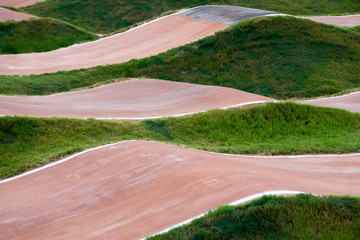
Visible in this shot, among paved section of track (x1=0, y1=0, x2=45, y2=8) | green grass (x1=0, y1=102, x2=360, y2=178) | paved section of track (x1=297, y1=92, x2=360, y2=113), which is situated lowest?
paved section of track (x1=297, y1=92, x2=360, y2=113)

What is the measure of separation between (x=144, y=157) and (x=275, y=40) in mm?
13669

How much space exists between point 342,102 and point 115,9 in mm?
21190

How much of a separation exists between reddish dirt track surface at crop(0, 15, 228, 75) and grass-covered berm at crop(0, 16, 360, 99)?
60.4 inches

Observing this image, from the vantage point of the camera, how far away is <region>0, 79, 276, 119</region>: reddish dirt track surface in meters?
11.8

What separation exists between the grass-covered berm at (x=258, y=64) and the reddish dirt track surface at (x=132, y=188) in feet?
27.8

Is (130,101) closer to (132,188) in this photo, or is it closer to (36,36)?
(132,188)

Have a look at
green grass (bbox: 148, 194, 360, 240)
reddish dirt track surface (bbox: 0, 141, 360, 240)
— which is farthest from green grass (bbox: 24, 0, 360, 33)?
green grass (bbox: 148, 194, 360, 240)

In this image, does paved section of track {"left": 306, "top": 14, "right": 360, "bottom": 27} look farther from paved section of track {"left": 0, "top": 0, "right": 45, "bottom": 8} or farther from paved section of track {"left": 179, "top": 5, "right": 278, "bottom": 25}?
paved section of track {"left": 0, "top": 0, "right": 45, "bottom": 8}

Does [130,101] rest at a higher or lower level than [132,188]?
lower

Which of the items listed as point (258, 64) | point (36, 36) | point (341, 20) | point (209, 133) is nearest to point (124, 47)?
point (36, 36)

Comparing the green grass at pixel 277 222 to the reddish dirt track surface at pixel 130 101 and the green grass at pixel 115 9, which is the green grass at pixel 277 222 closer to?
the reddish dirt track surface at pixel 130 101

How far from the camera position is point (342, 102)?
15.5 metres

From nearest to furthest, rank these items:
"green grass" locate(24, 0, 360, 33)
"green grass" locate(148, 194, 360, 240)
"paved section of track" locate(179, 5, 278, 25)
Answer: "green grass" locate(148, 194, 360, 240) → "paved section of track" locate(179, 5, 278, 25) → "green grass" locate(24, 0, 360, 33)

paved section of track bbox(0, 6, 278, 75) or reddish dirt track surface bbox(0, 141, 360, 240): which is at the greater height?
paved section of track bbox(0, 6, 278, 75)
